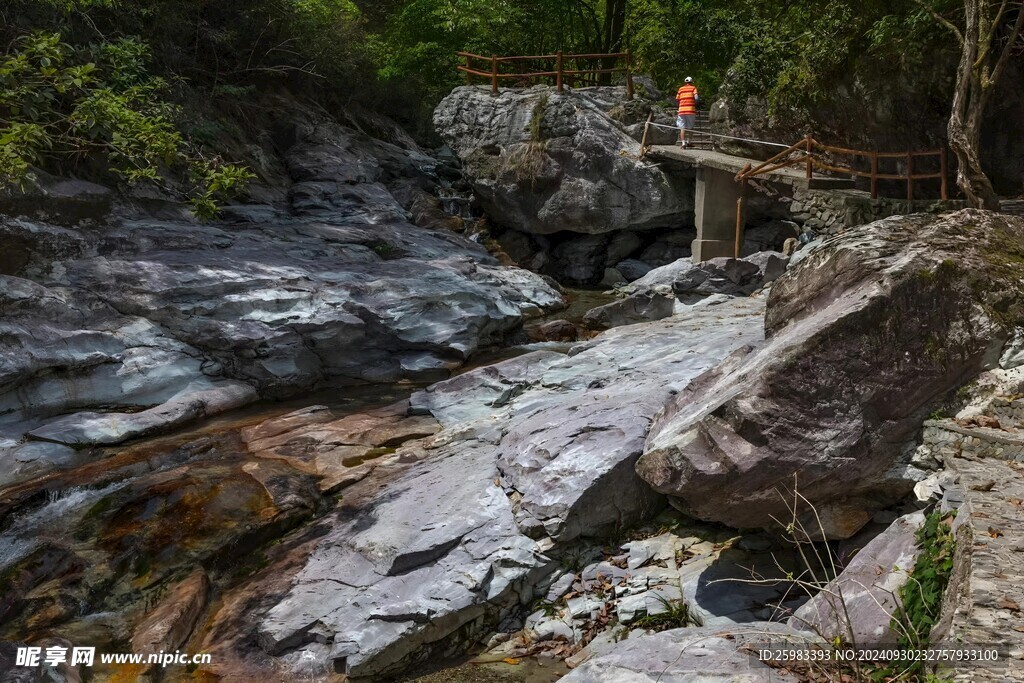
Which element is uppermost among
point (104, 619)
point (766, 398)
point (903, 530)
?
point (766, 398)

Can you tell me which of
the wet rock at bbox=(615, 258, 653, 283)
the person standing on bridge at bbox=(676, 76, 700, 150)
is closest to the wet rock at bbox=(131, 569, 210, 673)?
the wet rock at bbox=(615, 258, 653, 283)

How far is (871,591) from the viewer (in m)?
5.22

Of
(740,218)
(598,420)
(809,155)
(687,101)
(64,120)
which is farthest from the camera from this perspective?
(687,101)

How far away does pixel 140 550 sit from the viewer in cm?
802

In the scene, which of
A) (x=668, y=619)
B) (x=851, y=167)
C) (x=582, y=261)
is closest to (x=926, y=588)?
(x=668, y=619)

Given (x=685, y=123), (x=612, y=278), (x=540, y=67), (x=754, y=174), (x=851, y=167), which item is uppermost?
(x=540, y=67)

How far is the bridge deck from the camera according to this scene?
661 inches

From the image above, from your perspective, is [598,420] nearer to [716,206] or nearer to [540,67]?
[716,206]

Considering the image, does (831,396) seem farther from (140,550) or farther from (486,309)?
(486,309)

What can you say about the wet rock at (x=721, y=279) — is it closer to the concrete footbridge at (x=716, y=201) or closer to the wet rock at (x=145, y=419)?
the concrete footbridge at (x=716, y=201)

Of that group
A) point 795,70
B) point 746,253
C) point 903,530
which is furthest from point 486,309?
point 903,530

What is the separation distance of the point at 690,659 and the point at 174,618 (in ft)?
14.5

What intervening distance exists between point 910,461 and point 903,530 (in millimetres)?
635

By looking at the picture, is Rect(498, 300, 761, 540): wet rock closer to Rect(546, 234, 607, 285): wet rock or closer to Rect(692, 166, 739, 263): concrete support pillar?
Rect(692, 166, 739, 263): concrete support pillar
